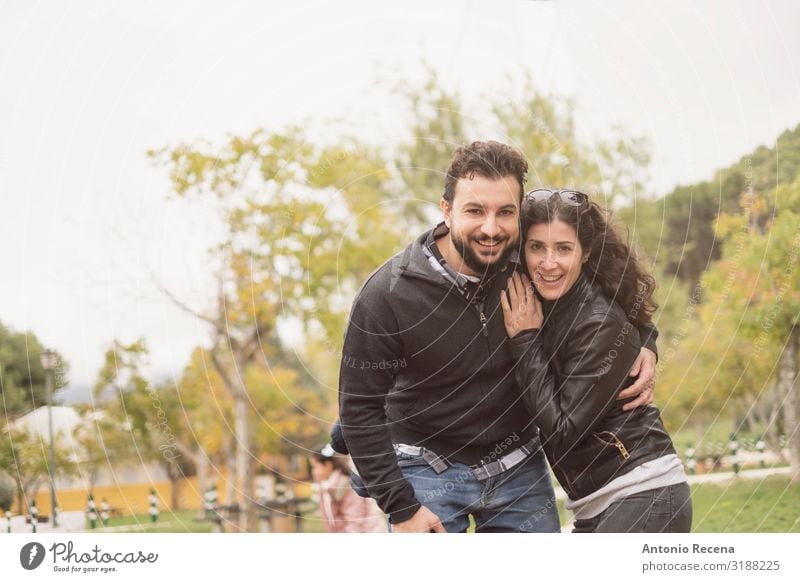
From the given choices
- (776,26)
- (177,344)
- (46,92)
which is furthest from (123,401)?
(776,26)

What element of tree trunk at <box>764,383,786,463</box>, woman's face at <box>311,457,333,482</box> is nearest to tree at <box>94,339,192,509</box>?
woman's face at <box>311,457,333,482</box>

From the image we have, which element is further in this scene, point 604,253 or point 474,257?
point 604,253

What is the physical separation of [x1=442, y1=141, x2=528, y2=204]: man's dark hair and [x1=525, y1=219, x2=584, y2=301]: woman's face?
0.15 metres

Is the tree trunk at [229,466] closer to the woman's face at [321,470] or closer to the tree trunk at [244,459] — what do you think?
the tree trunk at [244,459]

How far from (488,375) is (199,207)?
152cm

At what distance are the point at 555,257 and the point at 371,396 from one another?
72cm

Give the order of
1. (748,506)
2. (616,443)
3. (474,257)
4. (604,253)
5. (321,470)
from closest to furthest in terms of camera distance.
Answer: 1. (616,443)
2. (474,257)
3. (604,253)
4. (748,506)
5. (321,470)

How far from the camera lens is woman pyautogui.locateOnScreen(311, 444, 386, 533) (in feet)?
11.5

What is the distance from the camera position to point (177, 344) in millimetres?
3732

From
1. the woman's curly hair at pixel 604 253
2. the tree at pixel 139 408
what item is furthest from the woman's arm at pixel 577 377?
the tree at pixel 139 408

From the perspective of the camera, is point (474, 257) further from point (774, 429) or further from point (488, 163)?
point (774, 429)

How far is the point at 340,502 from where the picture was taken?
12.1 feet

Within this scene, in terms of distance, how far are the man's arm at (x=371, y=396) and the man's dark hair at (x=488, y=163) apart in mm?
463

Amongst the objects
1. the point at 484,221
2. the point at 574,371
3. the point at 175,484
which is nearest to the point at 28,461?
the point at 175,484
